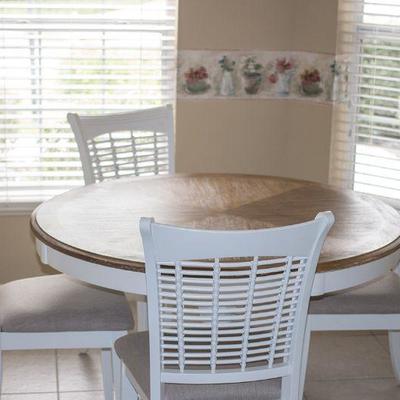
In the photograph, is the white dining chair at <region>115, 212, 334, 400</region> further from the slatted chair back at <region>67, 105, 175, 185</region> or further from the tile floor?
the slatted chair back at <region>67, 105, 175, 185</region>

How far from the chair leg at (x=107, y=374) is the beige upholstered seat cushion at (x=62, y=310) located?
297 mm

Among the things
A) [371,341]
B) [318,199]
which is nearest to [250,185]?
[318,199]

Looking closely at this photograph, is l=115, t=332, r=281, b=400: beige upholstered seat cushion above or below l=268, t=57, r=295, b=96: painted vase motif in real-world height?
below

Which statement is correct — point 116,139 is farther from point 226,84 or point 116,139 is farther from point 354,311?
point 354,311

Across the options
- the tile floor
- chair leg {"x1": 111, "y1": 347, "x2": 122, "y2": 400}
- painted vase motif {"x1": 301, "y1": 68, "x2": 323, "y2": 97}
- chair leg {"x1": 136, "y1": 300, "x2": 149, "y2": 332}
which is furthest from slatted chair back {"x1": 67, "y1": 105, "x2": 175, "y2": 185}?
chair leg {"x1": 111, "y1": 347, "x2": 122, "y2": 400}

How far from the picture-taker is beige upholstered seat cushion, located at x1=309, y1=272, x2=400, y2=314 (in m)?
2.85

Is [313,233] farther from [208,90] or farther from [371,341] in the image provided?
[208,90]

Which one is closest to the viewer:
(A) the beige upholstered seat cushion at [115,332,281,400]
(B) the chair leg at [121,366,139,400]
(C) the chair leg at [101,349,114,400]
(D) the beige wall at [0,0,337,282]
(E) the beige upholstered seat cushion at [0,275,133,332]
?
(A) the beige upholstered seat cushion at [115,332,281,400]

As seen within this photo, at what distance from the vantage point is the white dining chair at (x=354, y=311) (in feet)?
9.36

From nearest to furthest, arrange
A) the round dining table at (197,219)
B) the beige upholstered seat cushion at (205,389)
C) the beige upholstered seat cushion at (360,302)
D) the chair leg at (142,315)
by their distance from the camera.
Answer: the beige upholstered seat cushion at (205,389), the round dining table at (197,219), the beige upholstered seat cushion at (360,302), the chair leg at (142,315)

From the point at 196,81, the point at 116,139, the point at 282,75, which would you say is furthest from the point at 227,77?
the point at 116,139

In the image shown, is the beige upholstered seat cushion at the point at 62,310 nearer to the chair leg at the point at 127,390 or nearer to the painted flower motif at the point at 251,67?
the chair leg at the point at 127,390

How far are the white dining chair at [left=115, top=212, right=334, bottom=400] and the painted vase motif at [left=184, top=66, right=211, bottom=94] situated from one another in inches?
74.5

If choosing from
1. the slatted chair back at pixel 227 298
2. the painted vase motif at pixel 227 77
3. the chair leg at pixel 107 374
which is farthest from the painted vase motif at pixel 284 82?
the slatted chair back at pixel 227 298
